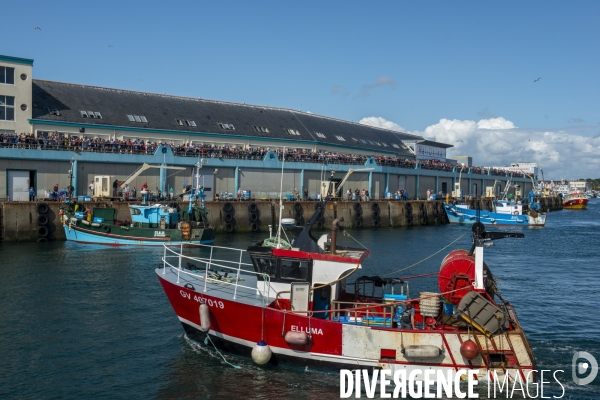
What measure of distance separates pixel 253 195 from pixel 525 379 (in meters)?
39.7

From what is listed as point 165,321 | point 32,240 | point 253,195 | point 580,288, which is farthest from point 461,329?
point 253,195

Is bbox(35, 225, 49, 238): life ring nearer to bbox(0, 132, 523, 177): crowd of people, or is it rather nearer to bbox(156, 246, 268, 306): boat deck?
bbox(0, 132, 523, 177): crowd of people

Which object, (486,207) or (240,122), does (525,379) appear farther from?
(486,207)

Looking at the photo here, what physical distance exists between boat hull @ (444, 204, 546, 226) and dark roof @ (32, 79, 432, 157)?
15.7 metres

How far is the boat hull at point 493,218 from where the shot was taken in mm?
61750

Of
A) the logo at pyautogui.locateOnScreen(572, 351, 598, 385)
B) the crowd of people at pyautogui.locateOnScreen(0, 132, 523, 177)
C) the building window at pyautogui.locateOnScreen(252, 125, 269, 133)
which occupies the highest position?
the building window at pyautogui.locateOnScreen(252, 125, 269, 133)

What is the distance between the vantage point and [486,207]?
77938 millimetres

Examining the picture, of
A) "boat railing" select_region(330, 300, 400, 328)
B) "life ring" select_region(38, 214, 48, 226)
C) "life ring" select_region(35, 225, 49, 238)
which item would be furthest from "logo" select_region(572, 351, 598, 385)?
"life ring" select_region(38, 214, 48, 226)

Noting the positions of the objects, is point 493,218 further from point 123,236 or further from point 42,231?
point 42,231

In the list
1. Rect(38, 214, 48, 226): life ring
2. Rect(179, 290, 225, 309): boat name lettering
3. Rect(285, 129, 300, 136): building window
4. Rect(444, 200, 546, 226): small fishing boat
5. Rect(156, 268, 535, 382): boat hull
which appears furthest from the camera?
Rect(285, 129, 300, 136): building window

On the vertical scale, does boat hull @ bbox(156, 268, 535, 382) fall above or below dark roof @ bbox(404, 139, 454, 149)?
below

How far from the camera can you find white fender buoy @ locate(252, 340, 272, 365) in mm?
15516

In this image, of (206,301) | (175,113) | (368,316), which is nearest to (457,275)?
(368,316)

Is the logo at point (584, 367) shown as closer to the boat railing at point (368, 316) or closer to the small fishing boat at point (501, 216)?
the boat railing at point (368, 316)
